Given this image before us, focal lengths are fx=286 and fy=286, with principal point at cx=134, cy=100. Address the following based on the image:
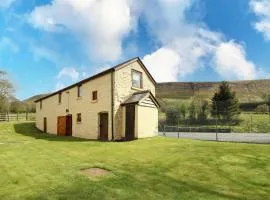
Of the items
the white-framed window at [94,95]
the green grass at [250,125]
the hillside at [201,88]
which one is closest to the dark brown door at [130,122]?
the white-framed window at [94,95]

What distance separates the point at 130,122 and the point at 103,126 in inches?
128

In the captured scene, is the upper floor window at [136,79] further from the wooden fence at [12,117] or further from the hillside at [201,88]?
the hillside at [201,88]

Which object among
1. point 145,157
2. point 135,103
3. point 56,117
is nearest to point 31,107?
point 56,117

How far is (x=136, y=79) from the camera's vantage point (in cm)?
3088

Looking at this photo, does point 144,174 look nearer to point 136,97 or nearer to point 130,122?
point 130,122

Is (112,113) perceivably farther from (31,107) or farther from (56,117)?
(31,107)

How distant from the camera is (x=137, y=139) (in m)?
26.1

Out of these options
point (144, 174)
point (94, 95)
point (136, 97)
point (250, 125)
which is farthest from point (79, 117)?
point (250, 125)

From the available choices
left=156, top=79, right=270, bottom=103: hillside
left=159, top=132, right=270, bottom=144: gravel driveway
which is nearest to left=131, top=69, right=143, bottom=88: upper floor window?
left=159, top=132, right=270, bottom=144: gravel driveway

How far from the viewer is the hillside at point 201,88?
160 m

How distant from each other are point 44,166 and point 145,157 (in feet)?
18.8

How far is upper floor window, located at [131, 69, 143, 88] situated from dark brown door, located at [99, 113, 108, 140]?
15.1 feet

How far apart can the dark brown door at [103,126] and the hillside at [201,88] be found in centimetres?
12946

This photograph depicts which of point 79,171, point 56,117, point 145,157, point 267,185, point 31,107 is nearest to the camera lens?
point 267,185
